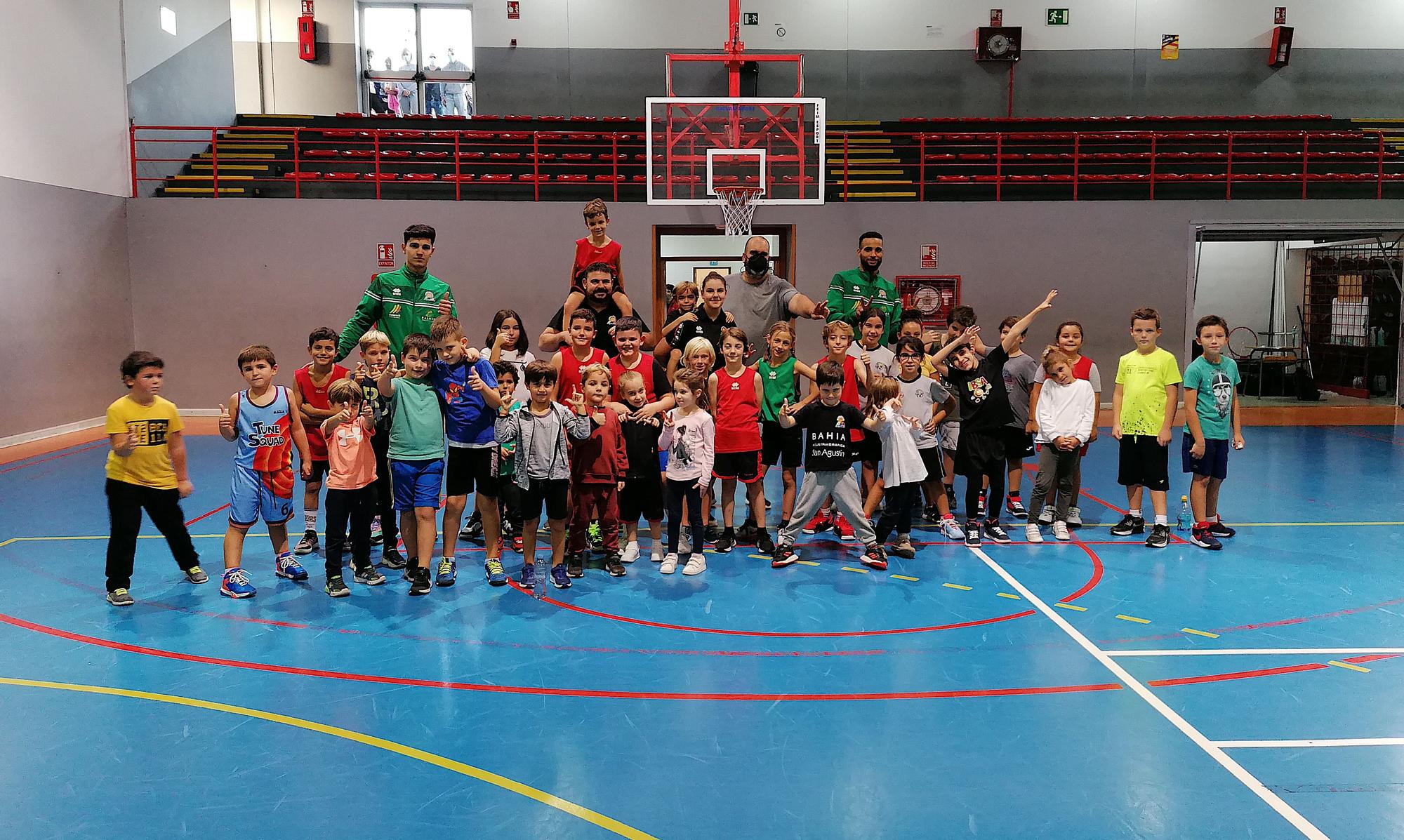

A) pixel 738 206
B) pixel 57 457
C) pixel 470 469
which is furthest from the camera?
pixel 738 206

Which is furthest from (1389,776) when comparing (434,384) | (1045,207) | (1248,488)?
(1045,207)

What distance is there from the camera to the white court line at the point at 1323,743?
11.3 ft

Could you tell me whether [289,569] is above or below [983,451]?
below

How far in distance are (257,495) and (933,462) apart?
14.6ft

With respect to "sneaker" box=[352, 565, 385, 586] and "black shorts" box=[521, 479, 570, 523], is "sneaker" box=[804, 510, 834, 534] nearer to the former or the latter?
"black shorts" box=[521, 479, 570, 523]

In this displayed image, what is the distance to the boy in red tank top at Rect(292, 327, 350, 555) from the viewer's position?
6.00m

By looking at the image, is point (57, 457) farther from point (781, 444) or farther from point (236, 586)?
point (781, 444)

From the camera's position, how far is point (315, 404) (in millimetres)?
6215

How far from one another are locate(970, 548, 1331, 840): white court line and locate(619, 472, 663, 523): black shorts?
2.30 m

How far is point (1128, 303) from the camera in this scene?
13.9 m

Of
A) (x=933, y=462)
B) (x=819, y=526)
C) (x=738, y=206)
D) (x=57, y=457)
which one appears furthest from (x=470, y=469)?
(x=57, y=457)

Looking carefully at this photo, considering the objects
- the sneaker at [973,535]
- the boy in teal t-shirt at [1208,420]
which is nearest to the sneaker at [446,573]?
the sneaker at [973,535]

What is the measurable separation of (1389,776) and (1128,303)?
38.7ft

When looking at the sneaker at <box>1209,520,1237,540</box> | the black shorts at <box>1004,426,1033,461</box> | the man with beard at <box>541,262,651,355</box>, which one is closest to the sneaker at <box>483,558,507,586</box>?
the man with beard at <box>541,262,651,355</box>
